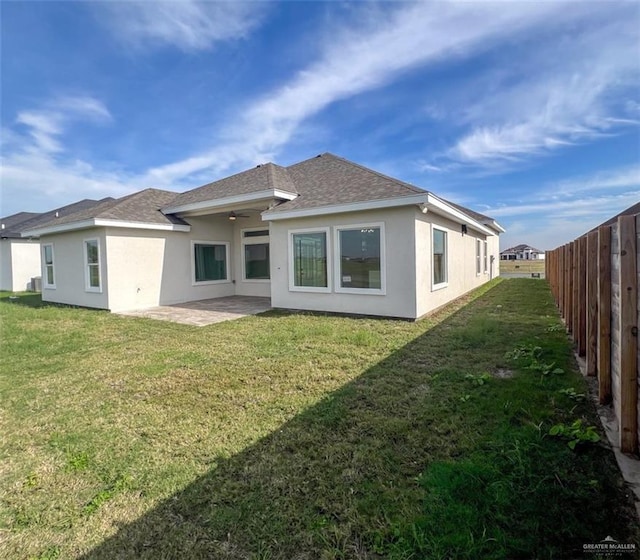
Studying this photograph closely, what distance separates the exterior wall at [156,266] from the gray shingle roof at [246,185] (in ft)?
3.40

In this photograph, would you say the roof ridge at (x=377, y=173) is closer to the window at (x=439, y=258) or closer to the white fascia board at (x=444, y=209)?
the white fascia board at (x=444, y=209)

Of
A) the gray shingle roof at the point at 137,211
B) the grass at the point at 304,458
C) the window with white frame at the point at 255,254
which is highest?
the gray shingle roof at the point at 137,211

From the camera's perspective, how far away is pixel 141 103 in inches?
452

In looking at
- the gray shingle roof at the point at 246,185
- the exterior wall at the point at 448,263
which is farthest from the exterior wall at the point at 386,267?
the gray shingle roof at the point at 246,185

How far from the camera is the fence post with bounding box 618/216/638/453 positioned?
257 centimetres

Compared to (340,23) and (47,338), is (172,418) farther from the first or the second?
(340,23)

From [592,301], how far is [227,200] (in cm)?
929

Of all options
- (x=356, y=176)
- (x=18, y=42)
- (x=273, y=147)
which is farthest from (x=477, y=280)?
(x=18, y=42)

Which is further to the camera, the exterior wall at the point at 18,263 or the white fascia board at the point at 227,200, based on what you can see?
the exterior wall at the point at 18,263

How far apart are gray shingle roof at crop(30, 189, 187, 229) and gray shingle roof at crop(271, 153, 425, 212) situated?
14.8 feet

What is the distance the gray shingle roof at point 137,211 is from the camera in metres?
10.5

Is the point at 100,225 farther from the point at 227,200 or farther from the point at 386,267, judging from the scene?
the point at 386,267

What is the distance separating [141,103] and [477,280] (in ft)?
52.4

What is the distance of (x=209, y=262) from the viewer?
13055 mm
